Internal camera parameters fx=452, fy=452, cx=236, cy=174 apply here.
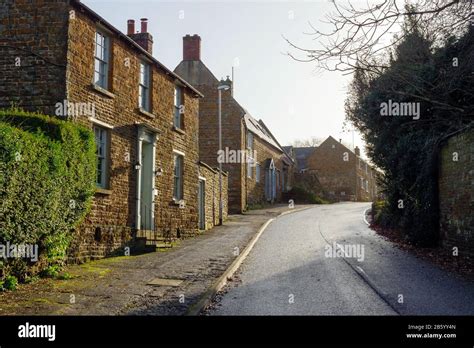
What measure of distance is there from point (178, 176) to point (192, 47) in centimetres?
1497

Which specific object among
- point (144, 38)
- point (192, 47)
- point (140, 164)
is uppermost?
point (192, 47)

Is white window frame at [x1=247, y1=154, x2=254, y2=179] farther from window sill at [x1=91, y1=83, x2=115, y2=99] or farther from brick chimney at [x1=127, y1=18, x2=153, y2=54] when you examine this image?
window sill at [x1=91, y1=83, x2=115, y2=99]

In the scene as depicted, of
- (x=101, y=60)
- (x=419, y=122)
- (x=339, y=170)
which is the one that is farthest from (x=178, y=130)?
(x=339, y=170)

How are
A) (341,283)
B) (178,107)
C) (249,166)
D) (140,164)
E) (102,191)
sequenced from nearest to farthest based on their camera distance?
(341,283) → (102,191) → (140,164) → (178,107) → (249,166)

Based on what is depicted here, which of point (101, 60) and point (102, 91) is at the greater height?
point (101, 60)

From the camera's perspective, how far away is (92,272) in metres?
10.4

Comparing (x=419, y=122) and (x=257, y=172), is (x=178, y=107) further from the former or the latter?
(x=257, y=172)

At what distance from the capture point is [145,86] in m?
16.1

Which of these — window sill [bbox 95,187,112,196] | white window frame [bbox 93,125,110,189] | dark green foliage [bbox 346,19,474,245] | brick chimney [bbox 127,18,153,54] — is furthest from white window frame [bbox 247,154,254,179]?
window sill [bbox 95,187,112,196]

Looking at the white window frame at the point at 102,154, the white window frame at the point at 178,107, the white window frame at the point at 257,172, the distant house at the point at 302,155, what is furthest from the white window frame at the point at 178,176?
the distant house at the point at 302,155

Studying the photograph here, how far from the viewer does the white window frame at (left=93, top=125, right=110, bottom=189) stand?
13156 millimetres

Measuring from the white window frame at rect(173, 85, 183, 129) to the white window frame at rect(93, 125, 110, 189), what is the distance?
519 cm

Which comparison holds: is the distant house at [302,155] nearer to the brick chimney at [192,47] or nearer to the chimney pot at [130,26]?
the brick chimney at [192,47]
